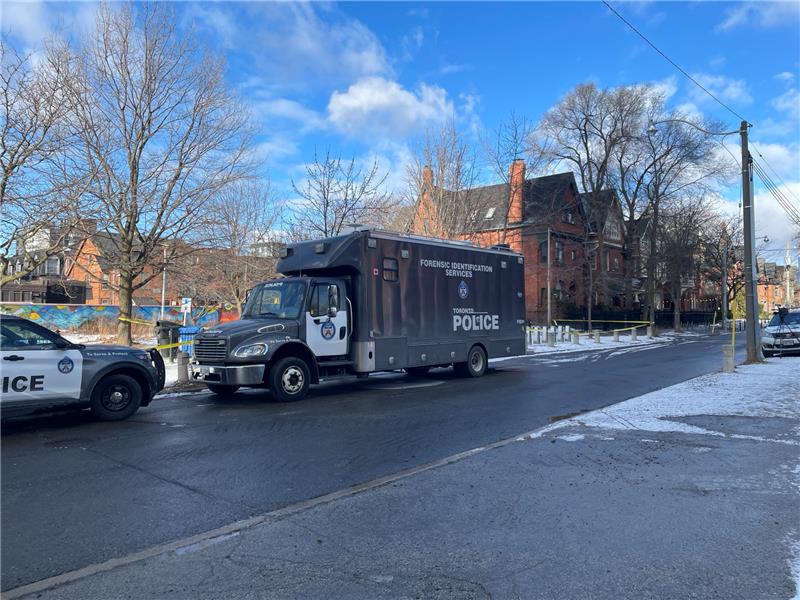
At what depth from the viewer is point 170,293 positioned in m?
45.3

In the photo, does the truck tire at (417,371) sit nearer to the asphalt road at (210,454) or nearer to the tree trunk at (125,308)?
the asphalt road at (210,454)

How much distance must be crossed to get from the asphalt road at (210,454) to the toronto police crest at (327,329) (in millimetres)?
1241

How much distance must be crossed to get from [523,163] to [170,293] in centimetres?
2873

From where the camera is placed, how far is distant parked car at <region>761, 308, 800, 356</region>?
65.6 feet

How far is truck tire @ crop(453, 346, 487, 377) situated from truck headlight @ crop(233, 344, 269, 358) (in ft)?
19.8

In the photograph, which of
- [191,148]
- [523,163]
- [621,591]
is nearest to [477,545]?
[621,591]

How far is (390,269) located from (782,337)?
15090mm

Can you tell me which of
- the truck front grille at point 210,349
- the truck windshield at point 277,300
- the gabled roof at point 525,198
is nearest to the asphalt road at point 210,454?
the truck front grille at point 210,349

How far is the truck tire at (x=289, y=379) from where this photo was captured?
10.9m

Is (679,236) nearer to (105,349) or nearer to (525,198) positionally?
(525,198)

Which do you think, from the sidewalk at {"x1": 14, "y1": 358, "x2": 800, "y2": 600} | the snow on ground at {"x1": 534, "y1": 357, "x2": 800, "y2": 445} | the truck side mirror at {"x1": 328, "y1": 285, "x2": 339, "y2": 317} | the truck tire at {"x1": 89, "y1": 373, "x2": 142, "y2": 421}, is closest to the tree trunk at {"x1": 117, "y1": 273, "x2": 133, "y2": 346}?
the truck side mirror at {"x1": 328, "y1": 285, "x2": 339, "y2": 317}

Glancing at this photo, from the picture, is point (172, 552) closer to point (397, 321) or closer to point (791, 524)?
Answer: point (791, 524)

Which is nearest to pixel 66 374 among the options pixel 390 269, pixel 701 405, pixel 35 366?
pixel 35 366

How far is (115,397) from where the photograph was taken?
8930 millimetres
